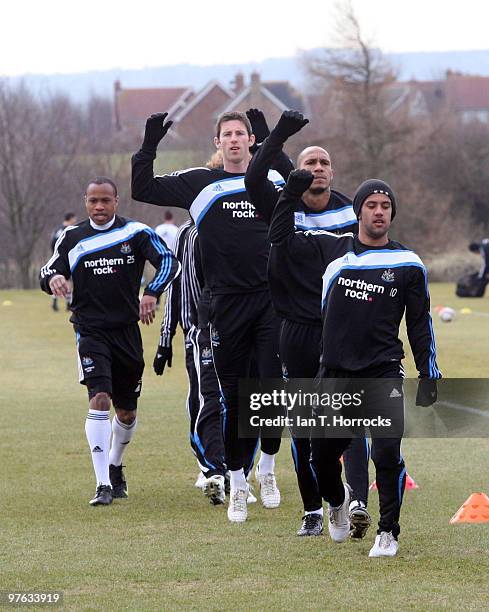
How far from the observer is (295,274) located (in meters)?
7.00

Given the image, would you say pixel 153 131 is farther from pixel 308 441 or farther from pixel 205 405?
pixel 205 405

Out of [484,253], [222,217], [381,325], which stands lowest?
[484,253]

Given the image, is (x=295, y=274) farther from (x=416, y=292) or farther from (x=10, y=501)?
(x=10, y=501)

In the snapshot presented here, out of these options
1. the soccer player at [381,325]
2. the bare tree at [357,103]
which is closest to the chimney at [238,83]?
the bare tree at [357,103]

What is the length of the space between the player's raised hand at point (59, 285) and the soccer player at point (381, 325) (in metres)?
2.35

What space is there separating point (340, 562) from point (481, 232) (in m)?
52.2

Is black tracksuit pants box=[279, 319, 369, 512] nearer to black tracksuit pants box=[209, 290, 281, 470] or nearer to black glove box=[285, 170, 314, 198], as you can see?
black tracksuit pants box=[209, 290, 281, 470]

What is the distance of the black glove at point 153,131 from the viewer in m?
7.69

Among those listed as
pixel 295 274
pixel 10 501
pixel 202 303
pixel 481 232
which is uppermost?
pixel 295 274

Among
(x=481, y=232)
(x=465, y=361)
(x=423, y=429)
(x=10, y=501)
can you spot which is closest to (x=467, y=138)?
(x=481, y=232)

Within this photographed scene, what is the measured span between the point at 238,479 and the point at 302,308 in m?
1.35

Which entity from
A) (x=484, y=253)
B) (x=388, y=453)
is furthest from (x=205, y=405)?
(x=484, y=253)

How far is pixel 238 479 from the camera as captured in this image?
25.6ft

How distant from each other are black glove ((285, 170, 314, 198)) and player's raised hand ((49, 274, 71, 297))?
2170mm
